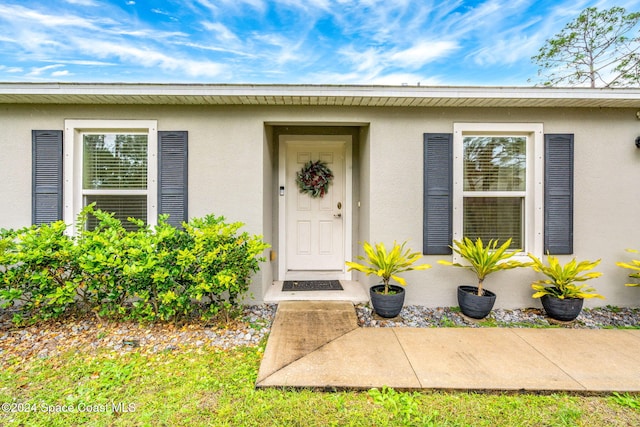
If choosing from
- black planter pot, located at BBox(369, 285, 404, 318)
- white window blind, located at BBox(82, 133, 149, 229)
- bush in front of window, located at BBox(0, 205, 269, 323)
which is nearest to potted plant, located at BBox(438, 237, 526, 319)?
→ black planter pot, located at BBox(369, 285, 404, 318)

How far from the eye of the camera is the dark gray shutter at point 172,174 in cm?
310

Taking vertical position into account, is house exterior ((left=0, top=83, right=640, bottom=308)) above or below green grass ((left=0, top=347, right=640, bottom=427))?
above

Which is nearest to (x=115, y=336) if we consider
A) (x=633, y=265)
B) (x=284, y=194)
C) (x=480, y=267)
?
(x=284, y=194)

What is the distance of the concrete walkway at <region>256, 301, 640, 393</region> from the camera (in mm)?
1827

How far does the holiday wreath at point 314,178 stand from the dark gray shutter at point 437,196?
1425mm

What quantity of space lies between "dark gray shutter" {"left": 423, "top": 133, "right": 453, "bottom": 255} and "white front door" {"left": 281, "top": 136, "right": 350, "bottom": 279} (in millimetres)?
1214

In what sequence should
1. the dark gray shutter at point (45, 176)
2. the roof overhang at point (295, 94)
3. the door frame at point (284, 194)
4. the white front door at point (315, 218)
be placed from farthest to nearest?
the white front door at point (315, 218)
the door frame at point (284, 194)
the dark gray shutter at point (45, 176)
the roof overhang at point (295, 94)

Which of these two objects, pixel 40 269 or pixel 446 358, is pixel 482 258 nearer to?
pixel 446 358

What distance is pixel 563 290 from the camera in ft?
9.30

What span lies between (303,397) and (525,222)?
10.4ft

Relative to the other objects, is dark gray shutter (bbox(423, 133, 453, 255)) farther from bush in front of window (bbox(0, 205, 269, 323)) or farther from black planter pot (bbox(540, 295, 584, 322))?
bush in front of window (bbox(0, 205, 269, 323))

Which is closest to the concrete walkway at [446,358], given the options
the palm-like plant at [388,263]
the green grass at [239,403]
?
the green grass at [239,403]

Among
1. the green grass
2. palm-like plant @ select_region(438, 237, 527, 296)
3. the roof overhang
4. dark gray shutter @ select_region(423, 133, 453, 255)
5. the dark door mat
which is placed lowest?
the green grass

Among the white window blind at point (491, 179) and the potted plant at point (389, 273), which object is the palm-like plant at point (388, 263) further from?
the white window blind at point (491, 179)
